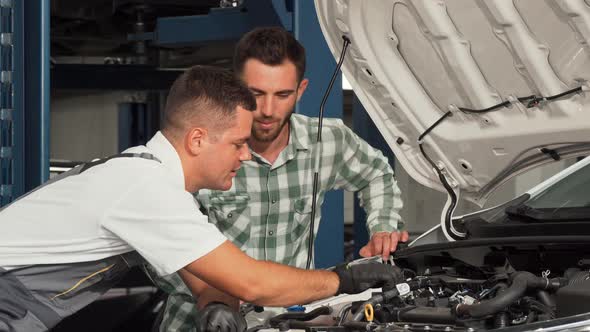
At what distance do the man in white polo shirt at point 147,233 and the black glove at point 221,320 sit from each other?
10 millimetres

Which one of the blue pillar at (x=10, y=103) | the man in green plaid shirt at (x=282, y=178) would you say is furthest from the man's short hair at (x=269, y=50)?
the blue pillar at (x=10, y=103)

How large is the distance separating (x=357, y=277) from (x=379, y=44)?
2.47 ft

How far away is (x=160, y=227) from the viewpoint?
2.08 meters

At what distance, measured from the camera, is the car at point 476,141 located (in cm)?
209

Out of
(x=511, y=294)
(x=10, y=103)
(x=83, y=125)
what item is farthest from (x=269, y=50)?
(x=83, y=125)

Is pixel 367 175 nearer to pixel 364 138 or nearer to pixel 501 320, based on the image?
pixel 501 320

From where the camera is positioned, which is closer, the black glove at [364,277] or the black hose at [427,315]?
the black hose at [427,315]

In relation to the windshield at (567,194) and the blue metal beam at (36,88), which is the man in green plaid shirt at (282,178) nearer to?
the windshield at (567,194)

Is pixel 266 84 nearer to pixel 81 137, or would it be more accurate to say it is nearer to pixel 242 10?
pixel 242 10

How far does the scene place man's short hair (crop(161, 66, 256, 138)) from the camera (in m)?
2.26

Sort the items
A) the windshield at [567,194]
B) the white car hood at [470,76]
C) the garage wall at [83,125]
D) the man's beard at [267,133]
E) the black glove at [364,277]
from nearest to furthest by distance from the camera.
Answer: the black glove at [364,277] → the white car hood at [470,76] → the windshield at [567,194] → the man's beard at [267,133] → the garage wall at [83,125]

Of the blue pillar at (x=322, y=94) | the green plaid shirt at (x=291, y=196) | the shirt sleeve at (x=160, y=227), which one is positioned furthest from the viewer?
the blue pillar at (x=322, y=94)

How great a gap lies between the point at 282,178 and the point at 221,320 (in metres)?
0.86

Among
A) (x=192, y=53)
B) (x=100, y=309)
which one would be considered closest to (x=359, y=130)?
(x=192, y=53)
